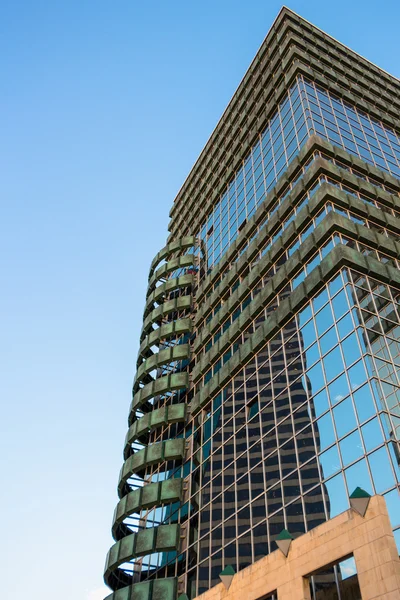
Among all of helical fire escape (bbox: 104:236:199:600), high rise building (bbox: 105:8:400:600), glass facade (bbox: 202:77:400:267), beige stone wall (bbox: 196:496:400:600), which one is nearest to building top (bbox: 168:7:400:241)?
high rise building (bbox: 105:8:400:600)

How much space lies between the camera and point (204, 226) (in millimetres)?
67000

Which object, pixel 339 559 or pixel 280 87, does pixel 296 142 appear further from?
pixel 339 559

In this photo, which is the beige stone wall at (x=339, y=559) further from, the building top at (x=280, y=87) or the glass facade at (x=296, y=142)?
the building top at (x=280, y=87)

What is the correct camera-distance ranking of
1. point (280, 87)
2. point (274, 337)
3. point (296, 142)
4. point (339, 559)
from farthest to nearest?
point (280, 87) → point (296, 142) → point (274, 337) → point (339, 559)

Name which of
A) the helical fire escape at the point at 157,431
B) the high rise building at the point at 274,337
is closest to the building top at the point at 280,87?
the high rise building at the point at 274,337

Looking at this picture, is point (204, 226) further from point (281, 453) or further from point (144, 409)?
point (281, 453)

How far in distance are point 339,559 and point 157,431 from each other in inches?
1276

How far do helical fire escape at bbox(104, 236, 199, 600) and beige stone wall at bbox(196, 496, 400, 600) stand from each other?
17.0 m

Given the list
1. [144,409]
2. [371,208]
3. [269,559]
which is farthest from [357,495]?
[144,409]

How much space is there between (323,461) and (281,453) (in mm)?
4425

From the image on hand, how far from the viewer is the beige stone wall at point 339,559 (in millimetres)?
20422

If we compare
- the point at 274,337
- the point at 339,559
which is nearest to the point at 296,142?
the point at 274,337

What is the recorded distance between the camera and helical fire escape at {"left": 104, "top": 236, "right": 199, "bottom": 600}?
143ft

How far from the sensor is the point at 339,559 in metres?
22.5
